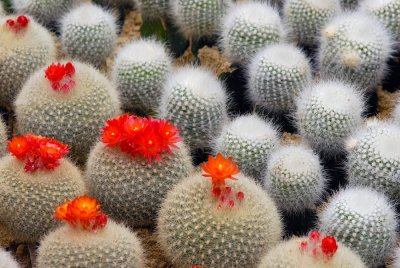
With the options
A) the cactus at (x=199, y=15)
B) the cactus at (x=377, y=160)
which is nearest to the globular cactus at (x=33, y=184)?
the cactus at (x=377, y=160)

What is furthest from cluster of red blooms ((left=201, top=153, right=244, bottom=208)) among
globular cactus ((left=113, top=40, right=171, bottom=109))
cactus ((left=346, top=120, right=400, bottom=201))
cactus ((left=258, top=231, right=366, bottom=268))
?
globular cactus ((left=113, top=40, right=171, bottom=109))

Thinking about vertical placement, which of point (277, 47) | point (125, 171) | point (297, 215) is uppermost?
point (277, 47)

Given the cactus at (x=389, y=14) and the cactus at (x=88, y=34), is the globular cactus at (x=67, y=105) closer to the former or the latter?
the cactus at (x=88, y=34)

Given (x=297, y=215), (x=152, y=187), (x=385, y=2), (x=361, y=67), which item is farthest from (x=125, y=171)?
(x=385, y=2)

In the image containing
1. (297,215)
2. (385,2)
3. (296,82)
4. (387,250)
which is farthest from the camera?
(385,2)

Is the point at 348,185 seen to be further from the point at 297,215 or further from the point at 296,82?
the point at 296,82

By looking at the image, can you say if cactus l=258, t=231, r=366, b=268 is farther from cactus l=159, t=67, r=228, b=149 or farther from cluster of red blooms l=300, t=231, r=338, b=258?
cactus l=159, t=67, r=228, b=149
